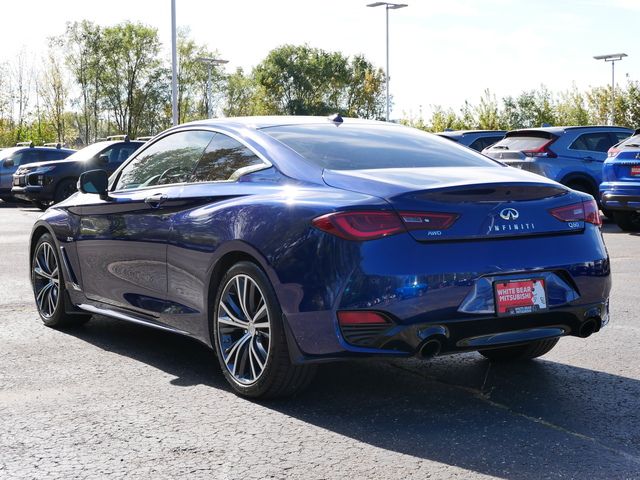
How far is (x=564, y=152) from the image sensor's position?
17438 mm

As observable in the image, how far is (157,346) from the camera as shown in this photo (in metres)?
6.38

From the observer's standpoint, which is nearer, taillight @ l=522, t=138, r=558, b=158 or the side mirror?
the side mirror

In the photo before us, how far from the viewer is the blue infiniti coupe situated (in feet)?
14.2

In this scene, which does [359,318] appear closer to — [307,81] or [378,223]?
[378,223]

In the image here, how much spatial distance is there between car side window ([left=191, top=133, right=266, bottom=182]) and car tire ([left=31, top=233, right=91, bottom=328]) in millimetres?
1843

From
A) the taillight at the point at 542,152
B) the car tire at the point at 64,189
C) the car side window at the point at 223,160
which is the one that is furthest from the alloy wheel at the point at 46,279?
the car tire at the point at 64,189

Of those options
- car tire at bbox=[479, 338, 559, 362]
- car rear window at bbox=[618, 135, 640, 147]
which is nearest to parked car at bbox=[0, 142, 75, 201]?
car rear window at bbox=[618, 135, 640, 147]

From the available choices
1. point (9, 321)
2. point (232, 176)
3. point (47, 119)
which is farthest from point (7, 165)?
point (47, 119)

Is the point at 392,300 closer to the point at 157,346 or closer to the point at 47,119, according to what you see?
the point at 157,346

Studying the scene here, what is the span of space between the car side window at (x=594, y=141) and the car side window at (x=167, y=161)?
12.8 metres

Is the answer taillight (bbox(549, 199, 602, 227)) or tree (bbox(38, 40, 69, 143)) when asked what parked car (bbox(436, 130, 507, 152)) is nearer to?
taillight (bbox(549, 199, 602, 227))

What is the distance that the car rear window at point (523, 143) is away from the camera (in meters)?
17.5

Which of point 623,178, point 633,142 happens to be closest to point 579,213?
point 623,178

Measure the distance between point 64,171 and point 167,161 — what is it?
58.8 ft
